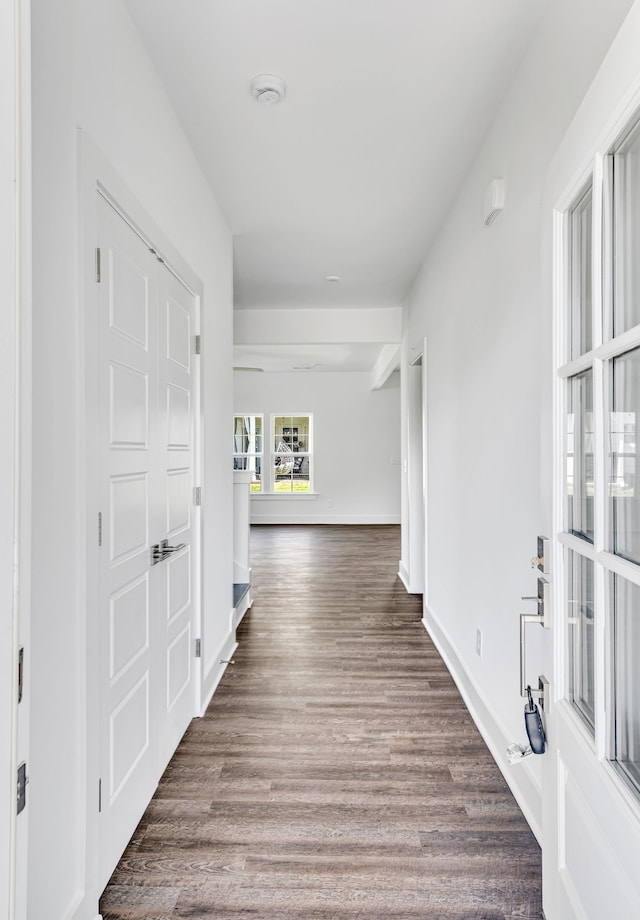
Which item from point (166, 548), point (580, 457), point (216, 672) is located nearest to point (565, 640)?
point (580, 457)

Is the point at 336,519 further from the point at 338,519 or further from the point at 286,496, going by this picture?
the point at 286,496

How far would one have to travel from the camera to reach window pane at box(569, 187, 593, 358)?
1.16 m

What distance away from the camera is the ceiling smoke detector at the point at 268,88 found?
210 centimetres

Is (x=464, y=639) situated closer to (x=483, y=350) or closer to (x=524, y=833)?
(x=524, y=833)

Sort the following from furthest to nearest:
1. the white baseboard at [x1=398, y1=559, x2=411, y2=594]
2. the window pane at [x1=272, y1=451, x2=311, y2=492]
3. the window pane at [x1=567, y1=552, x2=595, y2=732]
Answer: the window pane at [x1=272, y1=451, x2=311, y2=492] < the white baseboard at [x1=398, y1=559, x2=411, y2=594] < the window pane at [x1=567, y1=552, x2=595, y2=732]

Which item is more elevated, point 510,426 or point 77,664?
point 510,426

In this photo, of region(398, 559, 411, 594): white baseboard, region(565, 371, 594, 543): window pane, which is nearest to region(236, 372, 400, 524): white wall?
region(398, 559, 411, 594): white baseboard

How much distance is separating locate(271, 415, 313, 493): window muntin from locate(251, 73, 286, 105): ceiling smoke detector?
7.86 meters

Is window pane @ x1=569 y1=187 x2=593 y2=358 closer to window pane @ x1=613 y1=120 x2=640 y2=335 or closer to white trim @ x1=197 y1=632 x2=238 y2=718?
window pane @ x1=613 y1=120 x2=640 y2=335

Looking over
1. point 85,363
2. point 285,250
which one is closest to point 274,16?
point 85,363

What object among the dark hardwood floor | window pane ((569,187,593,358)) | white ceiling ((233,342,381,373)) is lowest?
the dark hardwood floor

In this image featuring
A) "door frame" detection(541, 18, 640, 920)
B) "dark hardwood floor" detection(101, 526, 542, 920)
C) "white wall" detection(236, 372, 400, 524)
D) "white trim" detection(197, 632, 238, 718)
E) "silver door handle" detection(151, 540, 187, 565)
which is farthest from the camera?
"white wall" detection(236, 372, 400, 524)

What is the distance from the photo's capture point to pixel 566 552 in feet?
4.15

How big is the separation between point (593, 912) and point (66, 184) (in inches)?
75.0
